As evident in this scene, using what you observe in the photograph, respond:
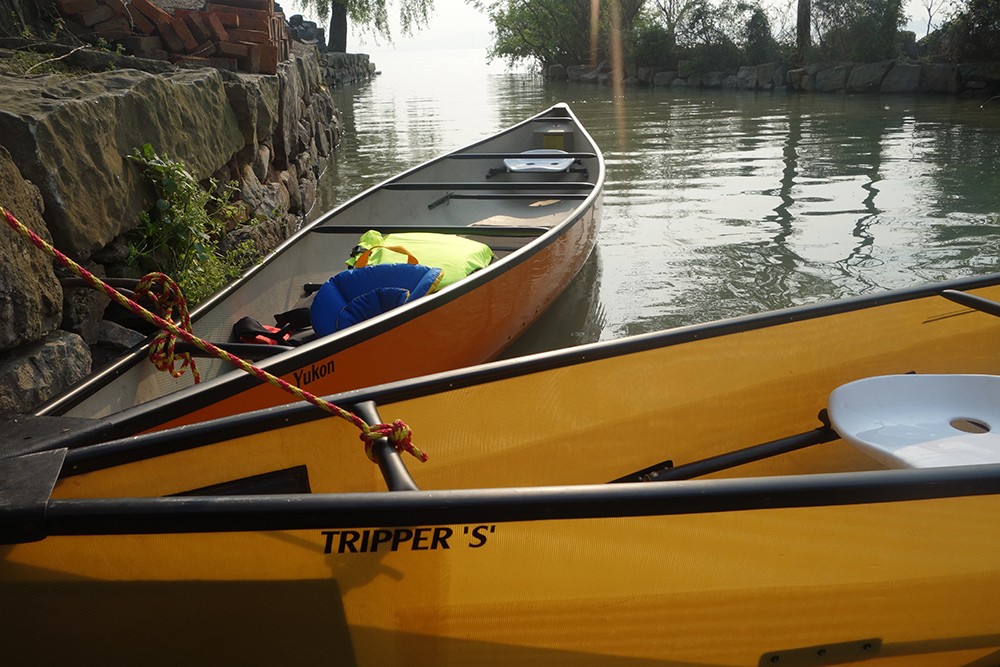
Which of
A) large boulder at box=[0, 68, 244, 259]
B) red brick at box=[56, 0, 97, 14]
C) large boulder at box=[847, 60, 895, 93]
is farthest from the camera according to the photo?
large boulder at box=[847, 60, 895, 93]

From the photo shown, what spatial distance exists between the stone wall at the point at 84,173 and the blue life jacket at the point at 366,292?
2.85 feet

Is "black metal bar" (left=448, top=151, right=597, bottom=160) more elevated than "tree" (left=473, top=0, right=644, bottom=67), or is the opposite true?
"tree" (left=473, top=0, right=644, bottom=67)

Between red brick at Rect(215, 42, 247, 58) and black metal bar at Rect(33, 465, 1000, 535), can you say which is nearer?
black metal bar at Rect(33, 465, 1000, 535)

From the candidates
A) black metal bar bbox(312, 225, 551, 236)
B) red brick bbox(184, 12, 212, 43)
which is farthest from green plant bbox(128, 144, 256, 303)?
red brick bbox(184, 12, 212, 43)

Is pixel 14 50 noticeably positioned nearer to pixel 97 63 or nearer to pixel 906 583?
pixel 97 63

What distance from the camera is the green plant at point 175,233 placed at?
3811 mm

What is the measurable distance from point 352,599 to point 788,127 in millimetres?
13956

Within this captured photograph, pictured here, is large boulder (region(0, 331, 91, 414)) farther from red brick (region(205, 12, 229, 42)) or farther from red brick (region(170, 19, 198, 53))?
red brick (region(205, 12, 229, 42))

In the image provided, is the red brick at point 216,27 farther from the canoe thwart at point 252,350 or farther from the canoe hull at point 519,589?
the canoe hull at point 519,589

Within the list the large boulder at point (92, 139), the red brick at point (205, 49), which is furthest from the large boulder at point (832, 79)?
the large boulder at point (92, 139)

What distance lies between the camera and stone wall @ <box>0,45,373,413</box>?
2602mm

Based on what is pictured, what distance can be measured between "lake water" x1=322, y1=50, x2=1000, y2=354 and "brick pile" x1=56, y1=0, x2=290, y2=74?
2.85m

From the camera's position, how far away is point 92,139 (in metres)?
3.35

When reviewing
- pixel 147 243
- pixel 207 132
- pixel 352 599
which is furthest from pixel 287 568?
pixel 207 132
